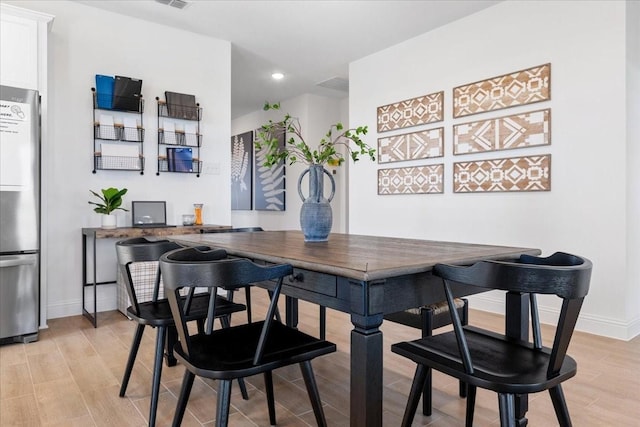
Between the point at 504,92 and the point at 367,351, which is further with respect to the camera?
the point at 504,92

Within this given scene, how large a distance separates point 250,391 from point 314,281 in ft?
Answer: 3.53

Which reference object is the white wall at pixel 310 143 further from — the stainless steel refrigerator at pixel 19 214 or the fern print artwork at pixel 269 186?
the stainless steel refrigerator at pixel 19 214

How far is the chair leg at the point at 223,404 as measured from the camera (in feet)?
4.15

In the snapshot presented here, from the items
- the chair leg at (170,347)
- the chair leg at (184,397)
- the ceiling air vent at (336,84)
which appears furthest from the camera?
the ceiling air vent at (336,84)

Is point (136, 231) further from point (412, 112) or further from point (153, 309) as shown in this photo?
point (412, 112)

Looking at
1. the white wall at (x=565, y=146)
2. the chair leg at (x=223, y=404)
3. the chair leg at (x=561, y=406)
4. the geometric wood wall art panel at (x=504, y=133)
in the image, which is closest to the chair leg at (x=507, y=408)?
the chair leg at (x=561, y=406)

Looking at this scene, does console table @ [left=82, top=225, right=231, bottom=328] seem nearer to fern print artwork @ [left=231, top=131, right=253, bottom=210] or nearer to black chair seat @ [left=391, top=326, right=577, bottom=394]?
black chair seat @ [left=391, top=326, right=577, bottom=394]

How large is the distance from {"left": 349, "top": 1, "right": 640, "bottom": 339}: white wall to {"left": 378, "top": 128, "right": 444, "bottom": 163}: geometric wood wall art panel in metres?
0.10

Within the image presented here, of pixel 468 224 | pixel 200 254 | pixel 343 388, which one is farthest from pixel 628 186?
pixel 200 254

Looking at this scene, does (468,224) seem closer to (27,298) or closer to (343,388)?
(343,388)

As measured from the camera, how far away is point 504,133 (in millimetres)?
3594

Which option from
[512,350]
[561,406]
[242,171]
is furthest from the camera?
[242,171]

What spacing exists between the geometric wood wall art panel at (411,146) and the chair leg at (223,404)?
3.42 meters

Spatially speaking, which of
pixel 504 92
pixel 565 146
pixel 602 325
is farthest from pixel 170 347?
pixel 504 92
